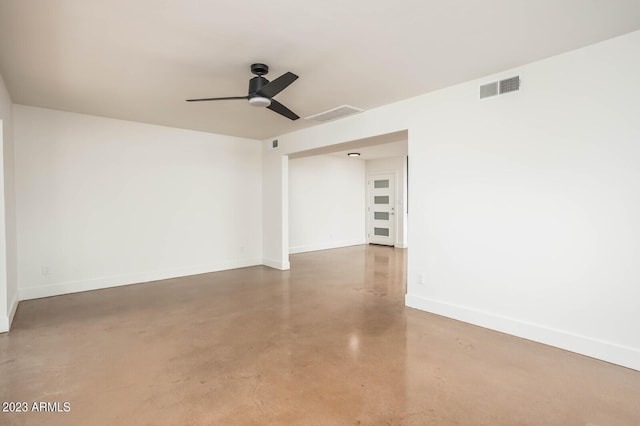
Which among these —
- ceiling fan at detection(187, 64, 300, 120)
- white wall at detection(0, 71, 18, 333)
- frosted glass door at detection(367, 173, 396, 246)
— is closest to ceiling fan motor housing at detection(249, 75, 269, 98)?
ceiling fan at detection(187, 64, 300, 120)

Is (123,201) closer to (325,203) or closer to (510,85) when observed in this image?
(325,203)

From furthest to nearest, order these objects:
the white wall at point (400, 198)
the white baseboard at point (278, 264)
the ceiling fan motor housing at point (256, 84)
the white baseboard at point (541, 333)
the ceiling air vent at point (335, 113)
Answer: the white wall at point (400, 198), the white baseboard at point (278, 264), the ceiling air vent at point (335, 113), the ceiling fan motor housing at point (256, 84), the white baseboard at point (541, 333)

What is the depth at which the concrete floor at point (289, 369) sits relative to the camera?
200 centimetres

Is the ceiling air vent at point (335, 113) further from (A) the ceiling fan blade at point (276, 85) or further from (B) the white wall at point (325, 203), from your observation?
(B) the white wall at point (325, 203)

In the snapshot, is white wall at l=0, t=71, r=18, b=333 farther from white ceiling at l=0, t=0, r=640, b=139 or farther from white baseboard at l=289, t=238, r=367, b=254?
white baseboard at l=289, t=238, r=367, b=254

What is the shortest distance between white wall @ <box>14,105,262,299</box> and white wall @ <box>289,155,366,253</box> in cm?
169

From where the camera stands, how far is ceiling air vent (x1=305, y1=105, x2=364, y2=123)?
4375 millimetres

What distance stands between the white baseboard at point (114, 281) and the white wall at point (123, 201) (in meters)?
0.01

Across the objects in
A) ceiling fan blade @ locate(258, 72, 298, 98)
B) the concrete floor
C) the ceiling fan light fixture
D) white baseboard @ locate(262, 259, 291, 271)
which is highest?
ceiling fan blade @ locate(258, 72, 298, 98)

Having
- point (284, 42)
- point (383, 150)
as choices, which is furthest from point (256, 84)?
point (383, 150)

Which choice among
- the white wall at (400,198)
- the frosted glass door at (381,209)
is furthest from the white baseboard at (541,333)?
the frosted glass door at (381,209)

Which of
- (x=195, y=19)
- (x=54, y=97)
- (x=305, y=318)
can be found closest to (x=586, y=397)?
(x=305, y=318)

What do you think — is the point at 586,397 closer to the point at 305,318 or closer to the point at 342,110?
the point at 305,318

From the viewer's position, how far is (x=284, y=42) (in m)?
2.63
